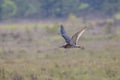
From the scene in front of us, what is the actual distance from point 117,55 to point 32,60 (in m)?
3.95

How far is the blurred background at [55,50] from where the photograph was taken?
731 inches

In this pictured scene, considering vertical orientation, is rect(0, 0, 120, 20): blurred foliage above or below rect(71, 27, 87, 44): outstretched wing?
above

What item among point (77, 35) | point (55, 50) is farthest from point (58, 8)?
point (77, 35)

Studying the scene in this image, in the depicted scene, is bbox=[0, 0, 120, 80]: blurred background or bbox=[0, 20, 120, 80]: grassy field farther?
bbox=[0, 0, 120, 80]: blurred background

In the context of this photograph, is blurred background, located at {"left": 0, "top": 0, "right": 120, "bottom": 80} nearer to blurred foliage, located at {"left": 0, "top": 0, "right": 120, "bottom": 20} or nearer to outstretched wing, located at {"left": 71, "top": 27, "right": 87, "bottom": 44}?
blurred foliage, located at {"left": 0, "top": 0, "right": 120, "bottom": 20}

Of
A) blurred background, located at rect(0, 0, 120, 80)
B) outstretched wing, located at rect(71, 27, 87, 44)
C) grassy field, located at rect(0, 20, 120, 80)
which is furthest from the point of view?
blurred background, located at rect(0, 0, 120, 80)

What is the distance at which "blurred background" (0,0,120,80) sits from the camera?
18.6 meters

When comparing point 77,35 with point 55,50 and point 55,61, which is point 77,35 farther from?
point 55,50

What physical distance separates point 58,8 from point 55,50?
26.2 m

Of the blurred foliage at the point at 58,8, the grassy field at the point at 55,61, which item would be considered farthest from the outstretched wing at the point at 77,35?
the blurred foliage at the point at 58,8

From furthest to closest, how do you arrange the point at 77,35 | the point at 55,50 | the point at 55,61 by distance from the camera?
1. the point at 55,50
2. the point at 55,61
3. the point at 77,35

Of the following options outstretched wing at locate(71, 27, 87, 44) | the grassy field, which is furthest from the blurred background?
outstretched wing at locate(71, 27, 87, 44)

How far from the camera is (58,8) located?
5219 centimetres

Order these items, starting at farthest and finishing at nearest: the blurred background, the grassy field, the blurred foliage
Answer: the blurred foliage
the blurred background
the grassy field
